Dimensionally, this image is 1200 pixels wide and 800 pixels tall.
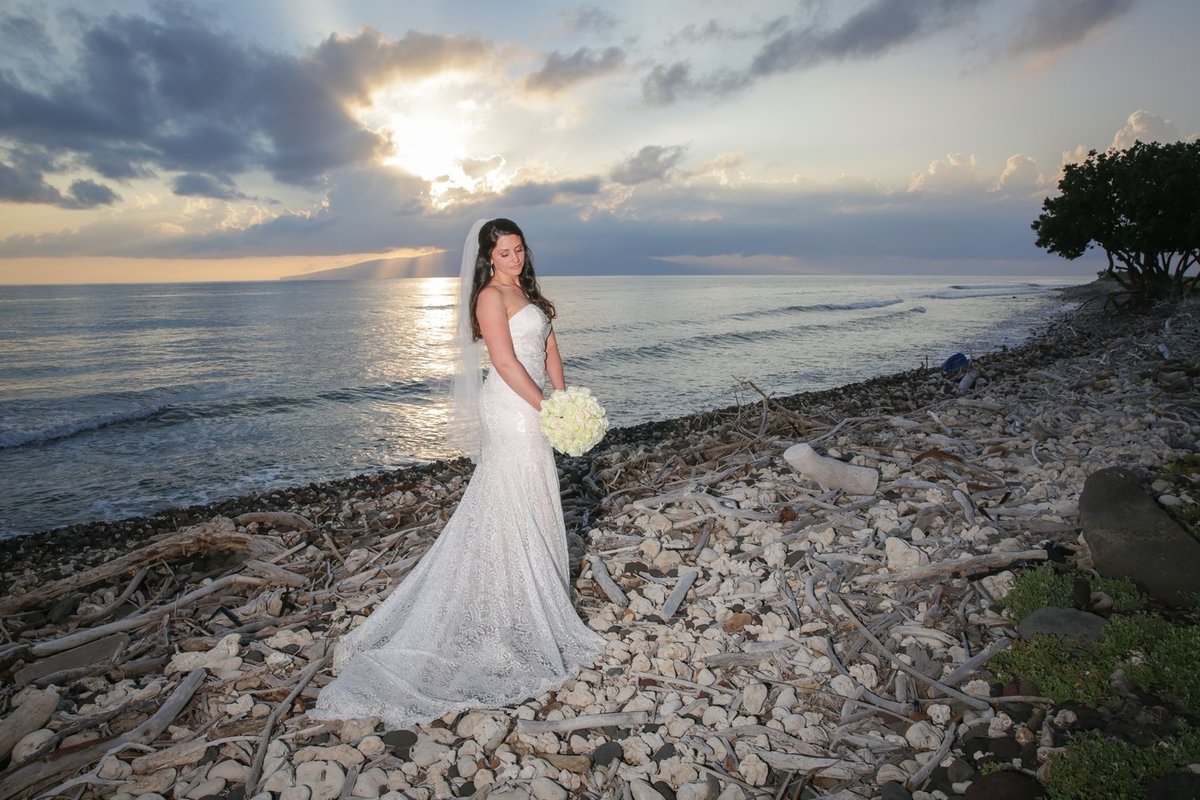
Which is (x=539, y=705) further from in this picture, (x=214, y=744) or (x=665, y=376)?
(x=665, y=376)

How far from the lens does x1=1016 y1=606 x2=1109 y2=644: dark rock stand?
3826mm

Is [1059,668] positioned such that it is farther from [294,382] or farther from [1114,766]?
[294,382]

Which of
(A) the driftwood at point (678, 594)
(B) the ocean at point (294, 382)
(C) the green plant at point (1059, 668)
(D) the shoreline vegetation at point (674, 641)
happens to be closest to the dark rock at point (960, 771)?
(D) the shoreline vegetation at point (674, 641)

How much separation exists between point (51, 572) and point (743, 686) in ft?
33.3

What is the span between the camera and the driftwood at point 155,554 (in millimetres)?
5949

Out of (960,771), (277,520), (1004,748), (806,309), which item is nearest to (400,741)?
(960,771)

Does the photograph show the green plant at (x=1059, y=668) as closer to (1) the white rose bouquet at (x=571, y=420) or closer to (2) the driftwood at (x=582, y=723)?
(2) the driftwood at (x=582, y=723)

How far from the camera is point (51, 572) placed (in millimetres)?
9078

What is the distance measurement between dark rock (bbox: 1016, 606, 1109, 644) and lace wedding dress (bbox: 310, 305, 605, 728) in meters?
2.89

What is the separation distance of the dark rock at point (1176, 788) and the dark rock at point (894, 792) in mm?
971

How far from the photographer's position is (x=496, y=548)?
4938 millimetres

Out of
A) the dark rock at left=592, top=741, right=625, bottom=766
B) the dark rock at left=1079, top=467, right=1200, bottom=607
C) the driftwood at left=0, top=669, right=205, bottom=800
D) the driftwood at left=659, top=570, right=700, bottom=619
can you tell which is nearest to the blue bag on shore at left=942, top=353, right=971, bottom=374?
the dark rock at left=1079, top=467, right=1200, bottom=607

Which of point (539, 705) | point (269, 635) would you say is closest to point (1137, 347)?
point (539, 705)

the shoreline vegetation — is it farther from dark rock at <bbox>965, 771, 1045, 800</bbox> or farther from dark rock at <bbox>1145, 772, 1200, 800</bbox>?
dark rock at <bbox>1145, 772, 1200, 800</bbox>
